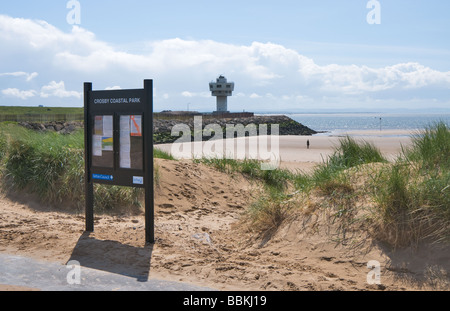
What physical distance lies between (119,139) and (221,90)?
3319 inches

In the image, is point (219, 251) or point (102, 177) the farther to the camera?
point (102, 177)

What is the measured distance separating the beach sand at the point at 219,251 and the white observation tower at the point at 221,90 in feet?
270

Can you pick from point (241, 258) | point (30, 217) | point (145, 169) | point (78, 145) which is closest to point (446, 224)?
point (241, 258)

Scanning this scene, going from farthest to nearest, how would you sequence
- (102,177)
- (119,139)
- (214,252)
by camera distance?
(102,177), (119,139), (214,252)

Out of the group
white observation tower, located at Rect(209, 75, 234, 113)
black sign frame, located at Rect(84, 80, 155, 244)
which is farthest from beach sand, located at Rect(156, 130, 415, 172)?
white observation tower, located at Rect(209, 75, 234, 113)

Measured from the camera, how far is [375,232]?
229 inches

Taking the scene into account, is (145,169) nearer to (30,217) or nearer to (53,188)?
(30,217)

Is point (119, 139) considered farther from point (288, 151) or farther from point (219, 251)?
point (288, 151)

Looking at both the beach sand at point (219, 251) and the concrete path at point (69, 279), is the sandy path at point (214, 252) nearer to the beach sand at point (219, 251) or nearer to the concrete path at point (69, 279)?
the beach sand at point (219, 251)

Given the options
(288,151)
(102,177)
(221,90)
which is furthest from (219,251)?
(221,90)

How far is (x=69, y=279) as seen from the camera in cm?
499

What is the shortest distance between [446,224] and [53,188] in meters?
6.95

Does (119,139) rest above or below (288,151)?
above
